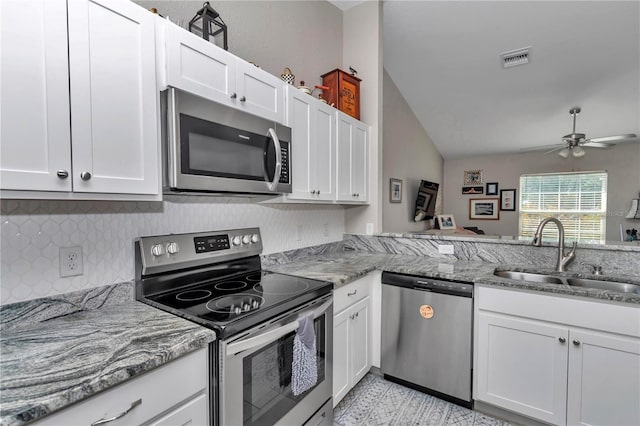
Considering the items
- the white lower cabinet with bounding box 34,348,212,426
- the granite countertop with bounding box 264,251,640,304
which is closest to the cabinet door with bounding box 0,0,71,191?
the white lower cabinet with bounding box 34,348,212,426

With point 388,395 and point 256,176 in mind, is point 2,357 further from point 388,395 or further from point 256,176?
point 388,395

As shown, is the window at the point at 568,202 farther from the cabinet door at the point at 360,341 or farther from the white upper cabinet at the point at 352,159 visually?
the cabinet door at the point at 360,341

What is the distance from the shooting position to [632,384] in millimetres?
1536

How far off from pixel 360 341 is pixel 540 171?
599 centimetres

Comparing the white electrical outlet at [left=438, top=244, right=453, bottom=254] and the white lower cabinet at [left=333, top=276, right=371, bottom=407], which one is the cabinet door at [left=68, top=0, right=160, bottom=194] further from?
the white electrical outlet at [left=438, top=244, right=453, bottom=254]

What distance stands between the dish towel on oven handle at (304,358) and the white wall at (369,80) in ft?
5.07

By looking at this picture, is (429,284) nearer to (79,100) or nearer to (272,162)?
(272,162)

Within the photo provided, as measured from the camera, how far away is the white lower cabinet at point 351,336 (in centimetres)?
188

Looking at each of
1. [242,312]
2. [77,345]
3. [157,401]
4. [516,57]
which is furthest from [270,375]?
[516,57]

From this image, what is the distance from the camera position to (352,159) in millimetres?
2578

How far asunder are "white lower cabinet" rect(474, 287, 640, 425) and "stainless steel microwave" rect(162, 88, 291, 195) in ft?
4.90

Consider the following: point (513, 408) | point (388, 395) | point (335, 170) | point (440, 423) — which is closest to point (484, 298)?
point (513, 408)

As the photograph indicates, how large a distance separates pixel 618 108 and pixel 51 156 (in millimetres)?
6320

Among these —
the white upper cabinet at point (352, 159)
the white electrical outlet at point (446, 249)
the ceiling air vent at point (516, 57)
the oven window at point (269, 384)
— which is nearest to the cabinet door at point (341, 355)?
the oven window at point (269, 384)
